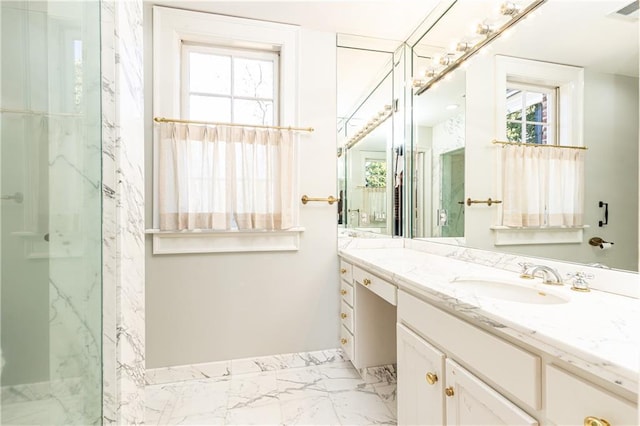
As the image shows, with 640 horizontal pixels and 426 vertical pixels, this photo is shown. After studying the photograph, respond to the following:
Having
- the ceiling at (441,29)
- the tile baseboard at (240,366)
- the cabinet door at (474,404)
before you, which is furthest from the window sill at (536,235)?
the tile baseboard at (240,366)

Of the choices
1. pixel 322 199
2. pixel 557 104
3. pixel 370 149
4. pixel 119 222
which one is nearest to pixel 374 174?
pixel 370 149

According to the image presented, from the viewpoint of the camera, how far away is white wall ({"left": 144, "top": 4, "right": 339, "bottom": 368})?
1868 millimetres

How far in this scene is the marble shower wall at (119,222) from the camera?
88cm

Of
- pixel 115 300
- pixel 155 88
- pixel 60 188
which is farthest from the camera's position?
pixel 155 88

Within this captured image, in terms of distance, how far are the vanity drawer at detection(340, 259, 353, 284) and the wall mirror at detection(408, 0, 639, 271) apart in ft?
1.99

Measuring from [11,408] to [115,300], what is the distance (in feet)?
1.03

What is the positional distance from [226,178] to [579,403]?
1.82 meters

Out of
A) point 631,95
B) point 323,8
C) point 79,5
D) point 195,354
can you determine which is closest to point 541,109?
point 631,95

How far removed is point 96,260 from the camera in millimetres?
861

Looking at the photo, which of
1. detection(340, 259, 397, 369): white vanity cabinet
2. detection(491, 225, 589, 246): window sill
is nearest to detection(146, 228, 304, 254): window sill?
detection(340, 259, 397, 369): white vanity cabinet

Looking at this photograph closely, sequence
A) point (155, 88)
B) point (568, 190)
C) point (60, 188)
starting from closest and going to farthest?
point (60, 188) < point (568, 190) < point (155, 88)

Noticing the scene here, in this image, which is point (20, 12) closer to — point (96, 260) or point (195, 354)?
point (96, 260)

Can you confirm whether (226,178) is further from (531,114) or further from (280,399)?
(531,114)

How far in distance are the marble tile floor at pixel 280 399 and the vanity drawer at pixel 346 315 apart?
334 mm
